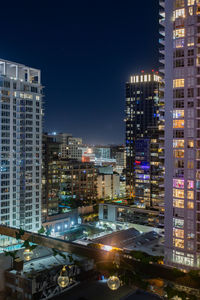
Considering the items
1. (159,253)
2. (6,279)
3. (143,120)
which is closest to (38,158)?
(159,253)

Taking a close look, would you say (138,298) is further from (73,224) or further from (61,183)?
(61,183)

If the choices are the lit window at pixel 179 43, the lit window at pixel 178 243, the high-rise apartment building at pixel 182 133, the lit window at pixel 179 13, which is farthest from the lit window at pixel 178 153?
the lit window at pixel 179 13

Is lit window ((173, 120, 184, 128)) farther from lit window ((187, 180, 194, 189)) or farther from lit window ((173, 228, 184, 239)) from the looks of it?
lit window ((173, 228, 184, 239))

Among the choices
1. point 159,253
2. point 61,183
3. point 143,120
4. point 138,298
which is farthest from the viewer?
point 143,120

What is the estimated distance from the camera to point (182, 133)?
1978 centimetres

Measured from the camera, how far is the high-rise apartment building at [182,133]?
19.4 meters

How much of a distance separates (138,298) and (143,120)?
2216 inches

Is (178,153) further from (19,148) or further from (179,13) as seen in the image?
(19,148)

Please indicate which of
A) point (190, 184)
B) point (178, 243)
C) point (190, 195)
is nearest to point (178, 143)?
point (190, 184)

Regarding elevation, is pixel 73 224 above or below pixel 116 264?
below

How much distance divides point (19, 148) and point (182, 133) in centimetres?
1795

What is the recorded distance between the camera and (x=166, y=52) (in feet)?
67.3

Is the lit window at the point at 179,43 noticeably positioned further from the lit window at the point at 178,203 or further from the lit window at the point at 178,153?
the lit window at the point at 178,203

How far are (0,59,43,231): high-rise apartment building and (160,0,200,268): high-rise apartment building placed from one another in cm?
1652
